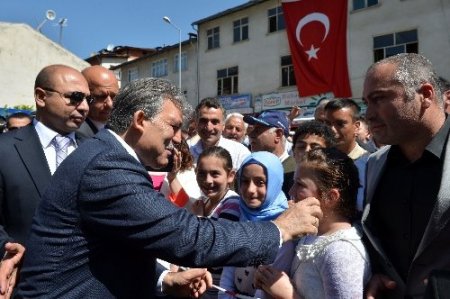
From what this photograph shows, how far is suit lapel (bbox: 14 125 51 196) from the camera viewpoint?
2.73 metres

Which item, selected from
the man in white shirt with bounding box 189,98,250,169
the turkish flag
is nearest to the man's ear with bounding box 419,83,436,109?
the man in white shirt with bounding box 189,98,250,169

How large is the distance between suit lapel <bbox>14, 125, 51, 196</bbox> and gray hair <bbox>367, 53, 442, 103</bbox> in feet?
6.68

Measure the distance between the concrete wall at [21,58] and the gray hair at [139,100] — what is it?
24.7 m

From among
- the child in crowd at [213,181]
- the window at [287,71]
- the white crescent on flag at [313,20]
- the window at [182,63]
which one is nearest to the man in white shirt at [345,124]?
the child in crowd at [213,181]

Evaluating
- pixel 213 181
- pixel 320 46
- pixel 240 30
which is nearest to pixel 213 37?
pixel 240 30

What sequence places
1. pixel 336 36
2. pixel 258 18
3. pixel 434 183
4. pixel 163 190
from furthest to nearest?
1. pixel 258 18
2. pixel 336 36
3. pixel 163 190
4. pixel 434 183

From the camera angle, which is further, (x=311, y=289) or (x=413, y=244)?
(x=311, y=289)

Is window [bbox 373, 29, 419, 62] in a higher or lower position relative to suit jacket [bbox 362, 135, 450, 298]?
higher

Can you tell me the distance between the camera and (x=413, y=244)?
1.98m

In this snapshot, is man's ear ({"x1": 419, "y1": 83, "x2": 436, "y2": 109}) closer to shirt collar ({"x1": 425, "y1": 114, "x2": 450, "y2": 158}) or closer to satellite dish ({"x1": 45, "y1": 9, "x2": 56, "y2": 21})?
shirt collar ({"x1": 425, "y1": 114, "x2": 450, "y2": 158})

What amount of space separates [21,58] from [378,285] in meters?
25.8

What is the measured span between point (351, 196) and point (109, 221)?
1252mm

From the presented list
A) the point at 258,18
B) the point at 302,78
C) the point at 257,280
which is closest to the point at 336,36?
the point at 302,78

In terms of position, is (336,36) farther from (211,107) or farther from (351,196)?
(351,196)
